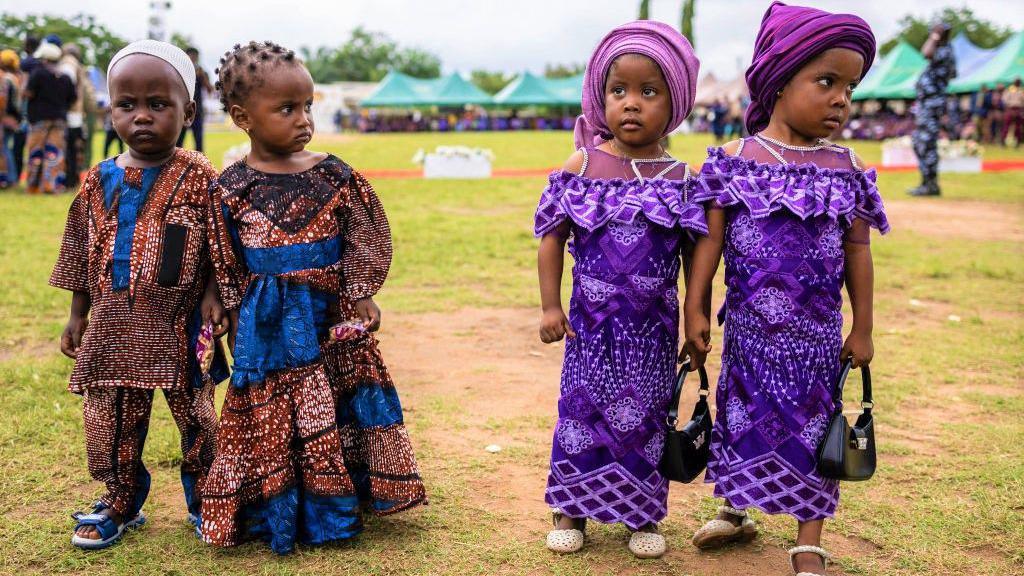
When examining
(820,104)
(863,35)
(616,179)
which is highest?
(863,35)

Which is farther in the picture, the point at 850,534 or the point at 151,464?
the point at 151,464

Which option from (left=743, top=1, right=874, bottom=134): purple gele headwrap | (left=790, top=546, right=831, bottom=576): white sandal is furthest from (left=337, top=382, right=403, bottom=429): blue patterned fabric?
(left=743, top=1, right=874, bottom=134): purple gele headwrap

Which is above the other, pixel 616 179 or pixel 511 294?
pixel 616 179

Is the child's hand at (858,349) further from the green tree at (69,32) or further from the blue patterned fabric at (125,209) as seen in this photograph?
the green tree at (69,32)

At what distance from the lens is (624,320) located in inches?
114

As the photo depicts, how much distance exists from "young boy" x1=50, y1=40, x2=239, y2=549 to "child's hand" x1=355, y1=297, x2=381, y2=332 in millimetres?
418

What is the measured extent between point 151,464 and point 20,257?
17.6 feet

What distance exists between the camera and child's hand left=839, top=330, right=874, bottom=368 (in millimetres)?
2846

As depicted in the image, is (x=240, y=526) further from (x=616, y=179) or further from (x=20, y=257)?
(x=20, y=257)

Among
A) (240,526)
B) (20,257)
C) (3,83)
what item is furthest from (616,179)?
(3,83)

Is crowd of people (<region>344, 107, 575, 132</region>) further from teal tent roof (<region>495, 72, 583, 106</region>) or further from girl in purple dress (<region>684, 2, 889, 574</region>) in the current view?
girl in purple dress (<region>684, 2, 889, 574</region>)

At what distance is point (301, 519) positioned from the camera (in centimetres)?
310

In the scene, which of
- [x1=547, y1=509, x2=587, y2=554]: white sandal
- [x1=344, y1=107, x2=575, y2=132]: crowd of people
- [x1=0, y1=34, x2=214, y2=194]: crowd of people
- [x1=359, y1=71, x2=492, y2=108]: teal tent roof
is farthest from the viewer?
[x1=344, y1=107, x2=575, y2=132]: crowd of people

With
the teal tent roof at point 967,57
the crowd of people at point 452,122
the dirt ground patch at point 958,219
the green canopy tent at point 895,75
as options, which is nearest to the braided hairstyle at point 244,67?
the dirt ground patch at point 958,219
